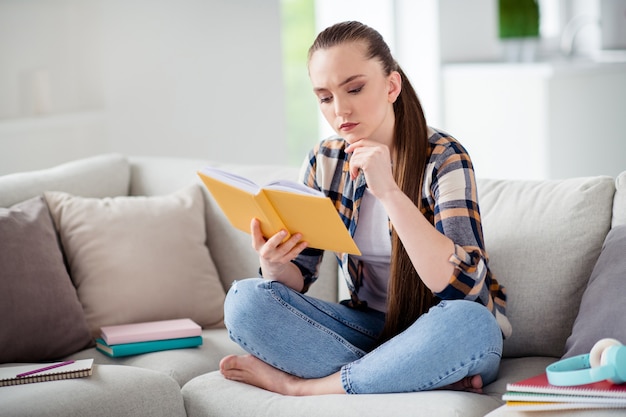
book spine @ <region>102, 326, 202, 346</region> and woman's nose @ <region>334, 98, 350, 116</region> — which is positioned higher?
woman's nose @ <region>334, 98, 350, 116</region>

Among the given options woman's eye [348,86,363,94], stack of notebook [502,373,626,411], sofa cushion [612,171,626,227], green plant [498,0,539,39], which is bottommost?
stack of notebook [502,373,626,411]

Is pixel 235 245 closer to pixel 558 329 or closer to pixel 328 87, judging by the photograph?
pixel 328 87

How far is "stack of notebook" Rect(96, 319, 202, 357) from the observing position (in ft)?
7.09

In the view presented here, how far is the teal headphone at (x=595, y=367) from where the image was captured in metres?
1.45

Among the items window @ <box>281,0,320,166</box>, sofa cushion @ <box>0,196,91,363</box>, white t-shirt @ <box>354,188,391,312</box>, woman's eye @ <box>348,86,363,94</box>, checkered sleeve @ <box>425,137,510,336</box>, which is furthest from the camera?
window @ <box>281,0,320,166</box>

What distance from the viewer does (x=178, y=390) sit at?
1.91m

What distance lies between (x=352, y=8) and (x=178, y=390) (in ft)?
11.3

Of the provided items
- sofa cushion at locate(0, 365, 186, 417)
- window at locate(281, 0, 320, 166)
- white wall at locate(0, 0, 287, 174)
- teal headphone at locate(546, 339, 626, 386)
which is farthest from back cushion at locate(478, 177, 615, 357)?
window at locate(281, 0, 320, 166)

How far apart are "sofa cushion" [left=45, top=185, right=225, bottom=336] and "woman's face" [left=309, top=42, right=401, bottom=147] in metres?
0.75

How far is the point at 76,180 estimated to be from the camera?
8.66 feet

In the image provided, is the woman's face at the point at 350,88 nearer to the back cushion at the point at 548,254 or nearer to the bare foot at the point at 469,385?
the back cushion at the point at 548,254

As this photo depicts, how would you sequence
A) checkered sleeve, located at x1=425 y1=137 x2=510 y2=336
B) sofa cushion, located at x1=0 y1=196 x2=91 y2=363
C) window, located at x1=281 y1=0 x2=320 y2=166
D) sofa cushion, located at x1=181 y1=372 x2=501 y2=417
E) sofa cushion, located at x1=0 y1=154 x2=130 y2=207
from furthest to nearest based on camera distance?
1. window, located at x1=281 y1=0 x2=320 y2=166
2. sofa cushion, located at x1=0 y1=154 x2=130 y2=207
3. sofa cushion, located at x1=0 y1=196 x2=91 y2=363
4. checkered sleeve, located at x1=425 y1=137 x2=510 y2=336
5. sofa cushion, located at x1=181 y1=372 x2=501 y2=417

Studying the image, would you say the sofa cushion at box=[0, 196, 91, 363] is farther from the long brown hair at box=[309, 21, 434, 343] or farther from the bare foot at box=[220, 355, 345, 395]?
the long brown hair at box=[309, 21, 434, 343]

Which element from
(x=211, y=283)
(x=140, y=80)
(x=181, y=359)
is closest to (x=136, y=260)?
(x=211, y=283)
